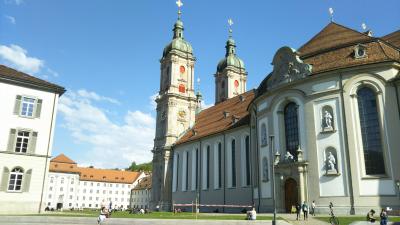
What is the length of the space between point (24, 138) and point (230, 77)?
45.6 metres

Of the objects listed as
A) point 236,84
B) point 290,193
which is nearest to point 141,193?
point 236,84

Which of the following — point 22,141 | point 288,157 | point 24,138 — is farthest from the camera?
point 24,138

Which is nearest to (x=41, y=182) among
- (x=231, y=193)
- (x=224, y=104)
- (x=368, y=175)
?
(x=231, y=193)

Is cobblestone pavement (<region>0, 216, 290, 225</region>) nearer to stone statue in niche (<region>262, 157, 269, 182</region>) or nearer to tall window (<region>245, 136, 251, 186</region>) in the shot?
stone statue in niche (<region>262, 157, 269, 182</region>)

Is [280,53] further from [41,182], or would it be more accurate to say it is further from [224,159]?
[41,182]

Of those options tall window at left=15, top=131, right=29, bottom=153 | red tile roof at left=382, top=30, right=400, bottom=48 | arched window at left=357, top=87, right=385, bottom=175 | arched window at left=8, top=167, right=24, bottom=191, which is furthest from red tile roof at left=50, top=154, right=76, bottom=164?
arched window at left=357, top=87, right=385, bottom=175

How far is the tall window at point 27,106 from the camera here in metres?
36.0

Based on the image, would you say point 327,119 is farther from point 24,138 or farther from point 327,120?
point 24,138

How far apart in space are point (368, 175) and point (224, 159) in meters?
22.4

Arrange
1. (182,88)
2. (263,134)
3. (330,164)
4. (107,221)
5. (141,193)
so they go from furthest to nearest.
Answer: (141,193)
(182,88)
(263,134)
(330,164)
(107,221)

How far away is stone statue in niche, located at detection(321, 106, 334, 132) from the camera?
31141 millimetres

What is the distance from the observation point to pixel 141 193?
370 feet

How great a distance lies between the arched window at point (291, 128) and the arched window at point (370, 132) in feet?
18.8

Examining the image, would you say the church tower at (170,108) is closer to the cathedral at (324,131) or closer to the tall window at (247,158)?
the cathedral at (324,131)
